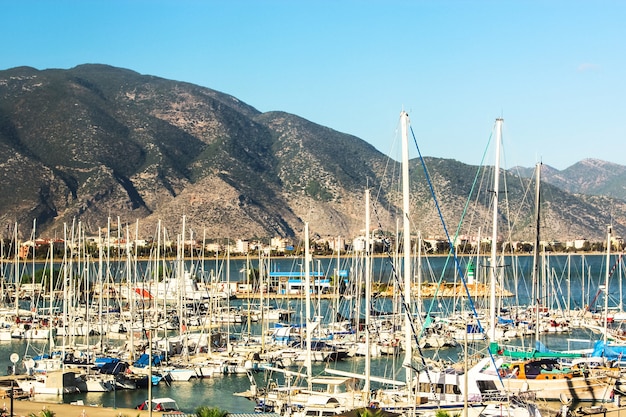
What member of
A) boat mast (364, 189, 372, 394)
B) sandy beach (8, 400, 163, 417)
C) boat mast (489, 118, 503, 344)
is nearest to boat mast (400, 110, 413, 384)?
boat mast (364, 189, 372, 394)

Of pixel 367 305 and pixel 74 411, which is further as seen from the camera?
pixel 367 305

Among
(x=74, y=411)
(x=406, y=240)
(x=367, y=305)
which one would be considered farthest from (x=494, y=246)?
(x=74, y=411)

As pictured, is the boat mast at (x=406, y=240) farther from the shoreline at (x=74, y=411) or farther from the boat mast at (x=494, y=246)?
the shoreline at (x=74, y=411)

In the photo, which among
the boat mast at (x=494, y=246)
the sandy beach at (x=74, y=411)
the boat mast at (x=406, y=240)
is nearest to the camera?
the boat mast at (x=406, y=240)

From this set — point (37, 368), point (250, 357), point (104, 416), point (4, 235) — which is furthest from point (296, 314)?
point (4, 235)

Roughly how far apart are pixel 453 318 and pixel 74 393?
32646mm

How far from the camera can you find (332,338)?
182 feet

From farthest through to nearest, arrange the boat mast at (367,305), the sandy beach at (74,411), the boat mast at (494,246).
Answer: the boat mast at (494,246) < the boat mast at (367,305) < the sandy beach at (74,411)

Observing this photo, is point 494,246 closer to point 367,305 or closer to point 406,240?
point 367,305

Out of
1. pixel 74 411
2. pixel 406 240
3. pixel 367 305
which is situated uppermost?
pixel 406 240

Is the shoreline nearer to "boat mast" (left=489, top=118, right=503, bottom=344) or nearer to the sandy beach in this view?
the sandy beach

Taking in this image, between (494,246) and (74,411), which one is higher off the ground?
(494,246)

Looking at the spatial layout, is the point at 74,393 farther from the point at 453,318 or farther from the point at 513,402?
the point at 453,318

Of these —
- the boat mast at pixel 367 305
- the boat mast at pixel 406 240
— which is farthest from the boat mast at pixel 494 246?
the boat mast at pixel 406 240
